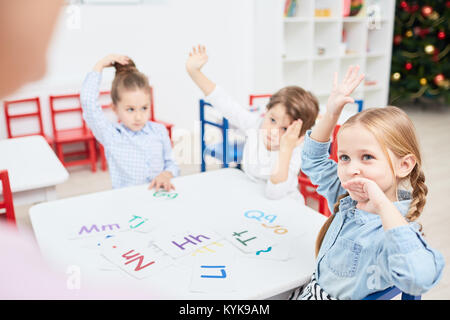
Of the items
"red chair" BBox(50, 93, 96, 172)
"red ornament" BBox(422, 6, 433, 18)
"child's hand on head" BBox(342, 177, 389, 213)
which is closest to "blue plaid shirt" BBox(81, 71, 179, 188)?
"child's hand on head" BBox(342, 177, 389, 213)

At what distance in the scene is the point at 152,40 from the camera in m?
3.76

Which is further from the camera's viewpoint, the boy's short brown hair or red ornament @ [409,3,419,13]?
red ornament @ [409,3,419,13]

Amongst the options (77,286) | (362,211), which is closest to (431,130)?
(362,211)

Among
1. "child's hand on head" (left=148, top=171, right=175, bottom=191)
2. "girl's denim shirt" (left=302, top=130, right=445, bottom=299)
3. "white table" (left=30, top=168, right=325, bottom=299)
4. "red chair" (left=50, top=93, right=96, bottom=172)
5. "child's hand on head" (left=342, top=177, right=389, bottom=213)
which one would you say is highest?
"child's hand on head" (left=342, top=177, right=389, bottom=213)

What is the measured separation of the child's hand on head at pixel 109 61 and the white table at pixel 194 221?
1.45 ft

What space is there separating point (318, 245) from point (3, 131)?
9.70ft

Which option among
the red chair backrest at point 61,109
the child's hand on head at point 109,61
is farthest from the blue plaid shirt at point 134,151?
the red chair backrest at point 61,109

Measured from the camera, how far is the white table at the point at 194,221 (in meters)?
0.91

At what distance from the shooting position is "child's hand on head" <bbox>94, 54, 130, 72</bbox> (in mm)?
1532

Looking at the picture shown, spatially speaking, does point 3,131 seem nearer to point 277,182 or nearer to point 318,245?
point 277,182

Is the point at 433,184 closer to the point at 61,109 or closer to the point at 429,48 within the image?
the point at 429,48

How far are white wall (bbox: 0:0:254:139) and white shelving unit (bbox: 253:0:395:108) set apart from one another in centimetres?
14

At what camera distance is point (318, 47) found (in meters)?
4.59

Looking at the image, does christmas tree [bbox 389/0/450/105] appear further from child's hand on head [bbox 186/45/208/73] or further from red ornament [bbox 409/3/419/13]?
child's hand on head [bbox 186/45/208/73]
